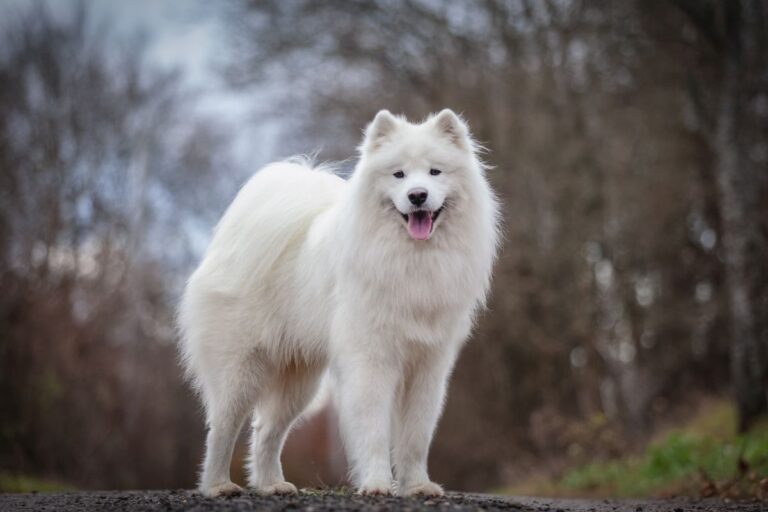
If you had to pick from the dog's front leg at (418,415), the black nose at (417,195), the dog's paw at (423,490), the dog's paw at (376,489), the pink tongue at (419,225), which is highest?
the black nose at (417,195)

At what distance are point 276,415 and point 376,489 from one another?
156 centimetres

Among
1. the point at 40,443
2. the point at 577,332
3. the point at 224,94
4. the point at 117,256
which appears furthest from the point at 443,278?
the point at 117,256

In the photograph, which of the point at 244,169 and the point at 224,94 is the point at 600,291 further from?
the point at 244,169

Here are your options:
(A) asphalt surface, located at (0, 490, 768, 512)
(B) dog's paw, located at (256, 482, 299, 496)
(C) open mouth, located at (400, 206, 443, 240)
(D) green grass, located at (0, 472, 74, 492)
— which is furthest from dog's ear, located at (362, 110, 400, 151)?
(D) green grass, located at (0, 472, 74, 492)

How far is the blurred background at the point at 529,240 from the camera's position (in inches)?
460

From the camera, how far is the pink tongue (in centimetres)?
571

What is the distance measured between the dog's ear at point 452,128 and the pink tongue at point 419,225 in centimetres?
64

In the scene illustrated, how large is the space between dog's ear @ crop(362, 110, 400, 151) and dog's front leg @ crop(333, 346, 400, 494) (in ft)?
4.63

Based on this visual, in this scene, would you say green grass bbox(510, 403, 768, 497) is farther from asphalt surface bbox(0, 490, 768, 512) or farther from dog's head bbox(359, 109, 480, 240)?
dog's head bbox(359, 109, 480, 240)

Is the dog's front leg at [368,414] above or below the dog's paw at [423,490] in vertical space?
above

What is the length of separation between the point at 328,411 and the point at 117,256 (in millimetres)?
7197

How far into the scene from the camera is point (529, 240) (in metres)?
15.0

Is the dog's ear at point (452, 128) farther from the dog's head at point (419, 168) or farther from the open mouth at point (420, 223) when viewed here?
the open mouth at point (420, 223)

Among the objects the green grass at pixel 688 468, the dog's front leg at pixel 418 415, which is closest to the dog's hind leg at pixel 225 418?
the dog's front leg at pixel 418 415
